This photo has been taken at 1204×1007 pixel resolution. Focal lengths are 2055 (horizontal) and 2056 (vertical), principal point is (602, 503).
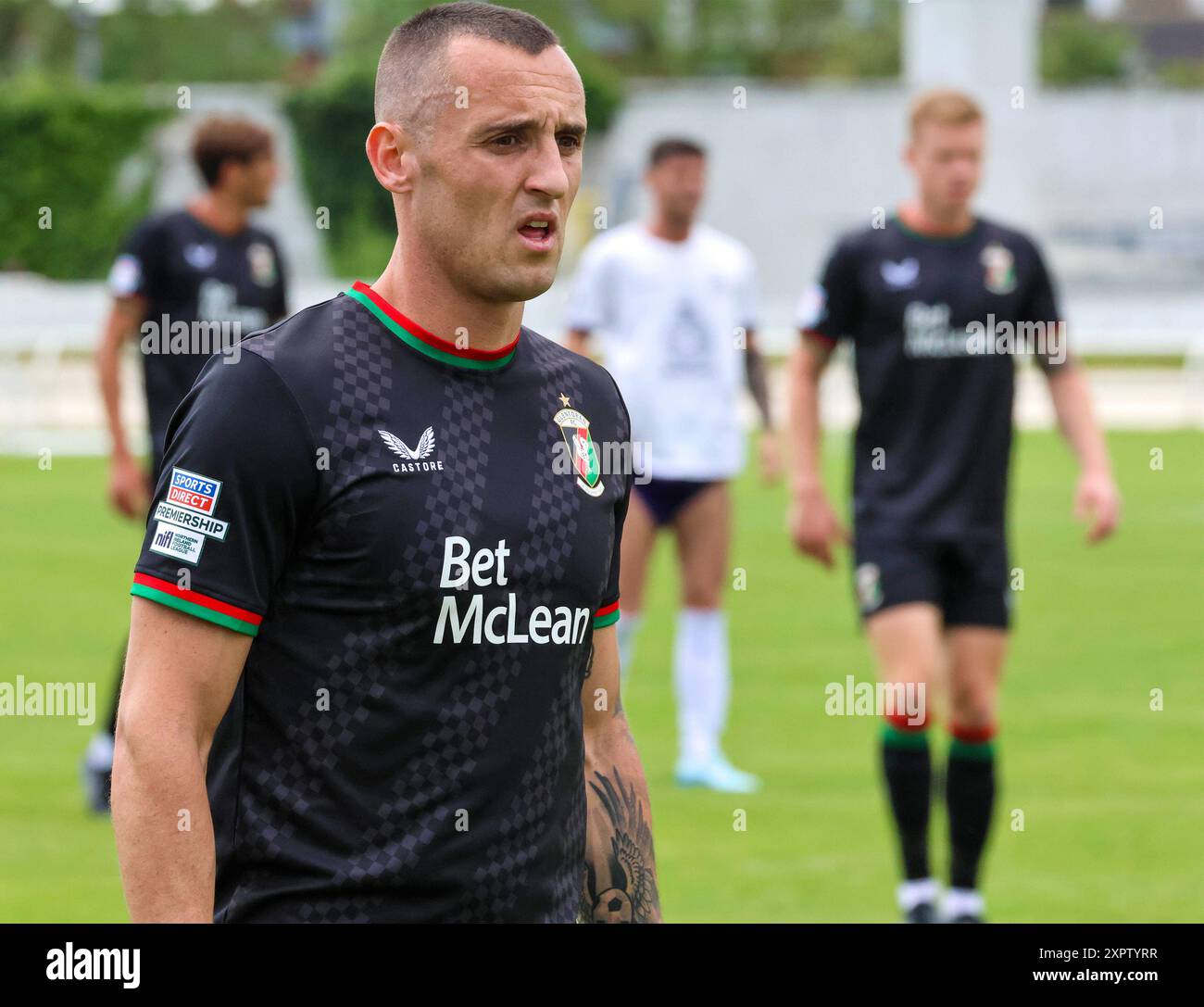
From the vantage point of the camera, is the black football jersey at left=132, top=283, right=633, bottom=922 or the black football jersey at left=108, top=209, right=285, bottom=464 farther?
the black football jersey at left=108, top=209, right=285, bottom=464

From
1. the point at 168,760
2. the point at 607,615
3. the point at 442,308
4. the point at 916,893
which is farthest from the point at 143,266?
the point at 168,760

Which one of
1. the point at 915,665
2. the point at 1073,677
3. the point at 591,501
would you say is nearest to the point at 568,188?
the point at 591,501

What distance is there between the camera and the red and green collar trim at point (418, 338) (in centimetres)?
296

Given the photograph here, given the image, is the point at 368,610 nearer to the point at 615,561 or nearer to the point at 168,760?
the point at 168,760

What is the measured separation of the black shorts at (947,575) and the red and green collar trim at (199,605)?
3979mm

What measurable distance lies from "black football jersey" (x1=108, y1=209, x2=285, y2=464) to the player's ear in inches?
189

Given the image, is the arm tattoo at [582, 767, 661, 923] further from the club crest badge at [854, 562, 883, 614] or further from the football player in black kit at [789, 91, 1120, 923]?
the club crest badge at [854, 562, 883, 614]

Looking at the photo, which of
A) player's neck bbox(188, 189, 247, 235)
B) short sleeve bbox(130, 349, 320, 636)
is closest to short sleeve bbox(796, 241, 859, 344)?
player's neck bbox(188, 189, 247, 235)

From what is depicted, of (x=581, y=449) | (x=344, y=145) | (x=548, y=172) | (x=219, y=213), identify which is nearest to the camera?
(x=548, y=172)

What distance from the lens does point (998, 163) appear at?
104ft

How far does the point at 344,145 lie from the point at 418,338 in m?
40.5

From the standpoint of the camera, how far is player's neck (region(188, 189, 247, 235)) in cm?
802

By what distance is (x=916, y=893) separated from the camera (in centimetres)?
634
